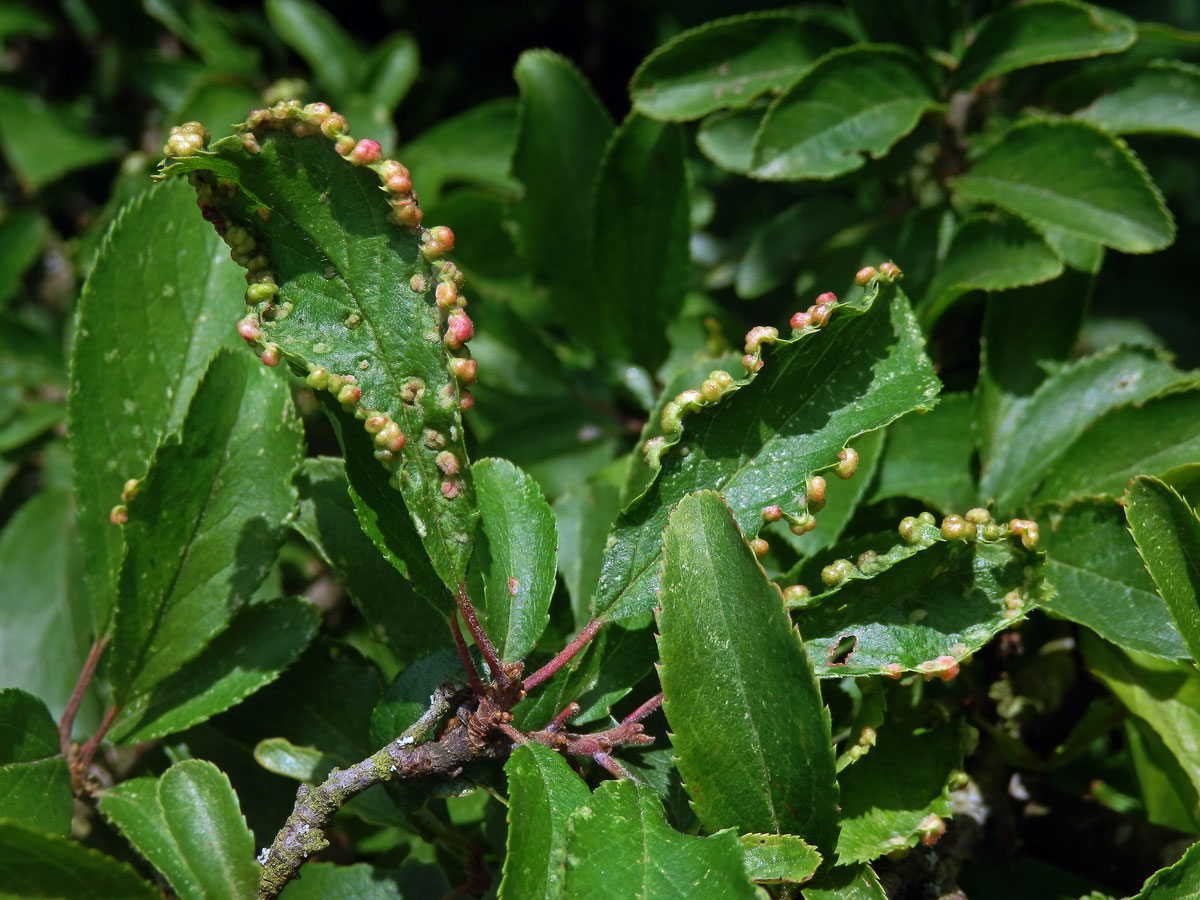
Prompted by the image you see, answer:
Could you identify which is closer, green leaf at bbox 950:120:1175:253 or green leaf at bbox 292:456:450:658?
green leaf at bbox 292:456:450:658

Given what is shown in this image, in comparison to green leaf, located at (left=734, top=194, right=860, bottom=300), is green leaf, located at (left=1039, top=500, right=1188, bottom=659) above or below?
below

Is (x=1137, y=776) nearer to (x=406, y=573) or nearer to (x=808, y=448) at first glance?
(x=808, y=448)

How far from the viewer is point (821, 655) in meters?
1.09

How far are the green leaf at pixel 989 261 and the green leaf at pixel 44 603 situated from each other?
1638mm

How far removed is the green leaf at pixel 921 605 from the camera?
1065 mm

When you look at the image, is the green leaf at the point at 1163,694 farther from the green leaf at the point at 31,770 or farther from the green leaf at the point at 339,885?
the green leaf at the point at 31,770

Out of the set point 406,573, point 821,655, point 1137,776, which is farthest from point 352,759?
point 1137,776

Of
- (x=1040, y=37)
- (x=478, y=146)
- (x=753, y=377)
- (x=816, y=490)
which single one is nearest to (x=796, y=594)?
(x=816, y=490)

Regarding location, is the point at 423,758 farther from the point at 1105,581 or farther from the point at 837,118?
the point at 837,118

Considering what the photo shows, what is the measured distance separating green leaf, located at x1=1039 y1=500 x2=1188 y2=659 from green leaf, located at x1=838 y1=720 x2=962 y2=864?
0.69 feet

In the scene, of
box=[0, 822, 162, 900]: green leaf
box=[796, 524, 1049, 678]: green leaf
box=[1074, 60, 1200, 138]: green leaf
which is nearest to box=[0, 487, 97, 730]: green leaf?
box=[0, 822, 162, 900]: green leaf

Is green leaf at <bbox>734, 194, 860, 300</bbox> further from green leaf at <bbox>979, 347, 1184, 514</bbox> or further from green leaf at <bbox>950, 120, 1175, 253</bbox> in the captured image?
green leaf at <bbox>979, 347, 1184, 514</bbox>

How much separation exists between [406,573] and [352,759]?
0.37 metres

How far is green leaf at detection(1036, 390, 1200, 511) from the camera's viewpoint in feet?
4.42
